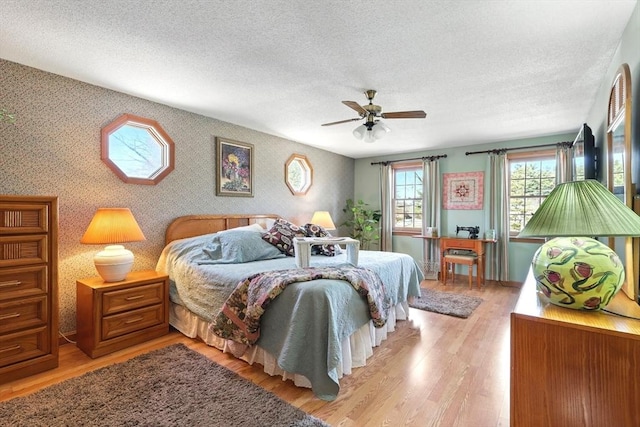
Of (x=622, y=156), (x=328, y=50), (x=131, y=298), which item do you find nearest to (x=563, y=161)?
(x=622, y=156)

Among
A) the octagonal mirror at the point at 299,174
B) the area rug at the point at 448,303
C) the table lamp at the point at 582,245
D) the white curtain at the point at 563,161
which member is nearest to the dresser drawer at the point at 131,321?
the octagonal mirror at the point at 299,174

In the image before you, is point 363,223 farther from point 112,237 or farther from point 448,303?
point 112,237

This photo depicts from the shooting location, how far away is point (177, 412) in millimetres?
1753

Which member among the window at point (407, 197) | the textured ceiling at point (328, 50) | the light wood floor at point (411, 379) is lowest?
the light wood floor at point (411, 379)

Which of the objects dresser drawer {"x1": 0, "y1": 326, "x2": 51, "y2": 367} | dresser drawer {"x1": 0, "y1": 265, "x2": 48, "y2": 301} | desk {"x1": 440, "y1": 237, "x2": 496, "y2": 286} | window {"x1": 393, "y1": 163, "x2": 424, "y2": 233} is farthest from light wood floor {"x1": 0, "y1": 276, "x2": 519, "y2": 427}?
window {"x1": 393, "y1": 163, "x2": 424, "y2": 233}

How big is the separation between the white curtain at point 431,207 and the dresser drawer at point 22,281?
5.03m

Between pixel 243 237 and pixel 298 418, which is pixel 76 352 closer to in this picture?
pixel 243 237

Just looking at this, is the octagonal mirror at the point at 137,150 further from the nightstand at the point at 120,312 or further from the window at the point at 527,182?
the window at the point at 527,182

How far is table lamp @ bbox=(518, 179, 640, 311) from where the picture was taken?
3.49ft

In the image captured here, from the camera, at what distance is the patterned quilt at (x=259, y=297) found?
2129 mm

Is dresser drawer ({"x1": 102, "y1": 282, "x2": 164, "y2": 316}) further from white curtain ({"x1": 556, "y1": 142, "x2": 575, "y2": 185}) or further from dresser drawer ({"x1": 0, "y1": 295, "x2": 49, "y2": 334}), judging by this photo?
white curtain ({"x1": 556, "y1": 142, "x2": 575, "y2": 185})

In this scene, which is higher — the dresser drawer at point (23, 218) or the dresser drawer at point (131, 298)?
the dresser drawer at point (23, 218)

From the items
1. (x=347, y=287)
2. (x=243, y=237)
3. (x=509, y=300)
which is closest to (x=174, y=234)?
(x=243, y=237)

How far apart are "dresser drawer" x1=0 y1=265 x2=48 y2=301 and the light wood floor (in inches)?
23.6
